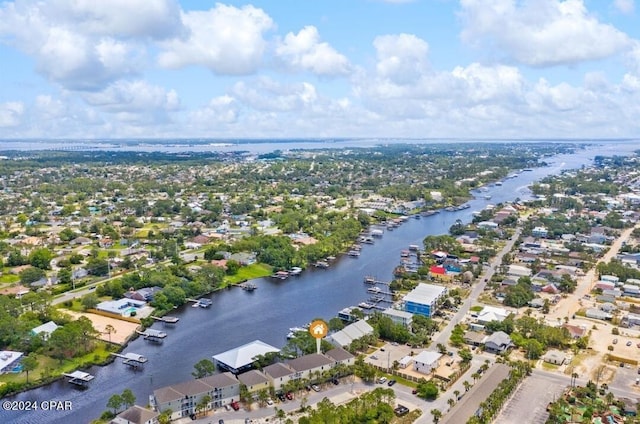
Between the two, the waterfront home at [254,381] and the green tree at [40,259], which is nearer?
the waterfront home at [254,381]

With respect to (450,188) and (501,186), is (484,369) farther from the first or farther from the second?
(501,186)

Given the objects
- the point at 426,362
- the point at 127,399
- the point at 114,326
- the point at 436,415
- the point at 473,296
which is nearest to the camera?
the point at 436,415

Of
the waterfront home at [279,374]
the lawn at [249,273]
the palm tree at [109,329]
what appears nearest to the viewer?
the waterfront home at [279,374]

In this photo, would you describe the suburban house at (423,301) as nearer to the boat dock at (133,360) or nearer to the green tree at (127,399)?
the boat dock at (133,360)

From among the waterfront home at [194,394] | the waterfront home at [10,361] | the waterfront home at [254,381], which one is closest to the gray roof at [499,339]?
the waterfront home at [254,381]

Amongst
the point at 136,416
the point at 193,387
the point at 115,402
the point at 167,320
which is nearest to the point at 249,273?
the point at 167,320

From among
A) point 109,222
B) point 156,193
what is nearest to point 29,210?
point 109,222

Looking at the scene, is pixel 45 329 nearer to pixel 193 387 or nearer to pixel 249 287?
pixel 193 387
